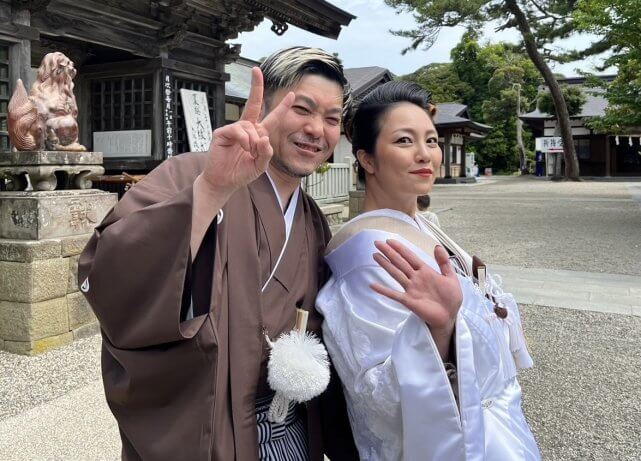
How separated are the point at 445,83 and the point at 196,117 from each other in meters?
36.4

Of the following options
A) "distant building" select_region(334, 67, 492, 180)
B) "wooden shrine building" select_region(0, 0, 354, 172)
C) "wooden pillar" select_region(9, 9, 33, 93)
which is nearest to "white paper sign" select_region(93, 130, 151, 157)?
"wooden shrine building" select_region(0, 0, 354, 172)

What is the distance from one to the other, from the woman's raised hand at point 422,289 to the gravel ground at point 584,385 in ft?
6.21

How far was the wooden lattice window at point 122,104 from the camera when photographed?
7.25 meters

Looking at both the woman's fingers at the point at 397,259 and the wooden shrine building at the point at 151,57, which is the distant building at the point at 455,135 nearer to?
the wooden shrine building at the point at 151,57

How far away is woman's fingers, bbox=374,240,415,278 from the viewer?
110 cm

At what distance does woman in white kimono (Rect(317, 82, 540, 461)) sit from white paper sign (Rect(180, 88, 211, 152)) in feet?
21.4

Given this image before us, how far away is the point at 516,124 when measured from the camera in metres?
36.4

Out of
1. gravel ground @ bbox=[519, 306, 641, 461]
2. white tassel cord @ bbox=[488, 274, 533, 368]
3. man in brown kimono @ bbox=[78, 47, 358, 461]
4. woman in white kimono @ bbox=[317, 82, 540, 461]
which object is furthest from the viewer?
gravel ground @ bbox=[519, 306, 641, 461]

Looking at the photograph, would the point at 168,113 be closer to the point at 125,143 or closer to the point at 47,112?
the point at 125,143

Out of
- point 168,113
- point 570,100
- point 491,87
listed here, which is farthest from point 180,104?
point 491,87

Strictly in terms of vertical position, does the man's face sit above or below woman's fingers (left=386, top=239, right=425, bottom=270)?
above

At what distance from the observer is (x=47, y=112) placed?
13.1 ft

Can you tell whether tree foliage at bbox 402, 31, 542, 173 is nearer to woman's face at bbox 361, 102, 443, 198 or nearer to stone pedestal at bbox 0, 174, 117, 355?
stone pedestal at bbox 0, 174, 117, 355

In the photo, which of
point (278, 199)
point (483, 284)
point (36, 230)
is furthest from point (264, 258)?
point (36, 230)
